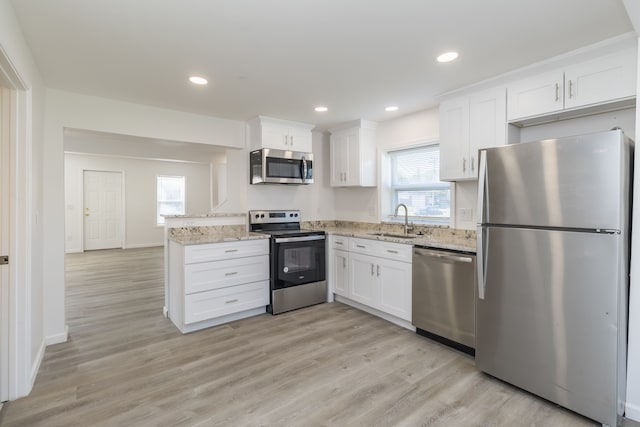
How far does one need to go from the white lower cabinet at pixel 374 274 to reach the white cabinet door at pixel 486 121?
3.51 ft

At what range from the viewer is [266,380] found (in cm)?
229

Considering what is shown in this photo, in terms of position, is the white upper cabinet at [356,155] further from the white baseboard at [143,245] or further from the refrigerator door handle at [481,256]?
the white baseboard at [143,245]

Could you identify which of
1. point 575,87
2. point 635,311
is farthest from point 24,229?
point 575,87

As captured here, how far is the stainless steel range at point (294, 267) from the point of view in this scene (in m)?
3.60

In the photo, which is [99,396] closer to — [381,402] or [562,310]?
[381,402]

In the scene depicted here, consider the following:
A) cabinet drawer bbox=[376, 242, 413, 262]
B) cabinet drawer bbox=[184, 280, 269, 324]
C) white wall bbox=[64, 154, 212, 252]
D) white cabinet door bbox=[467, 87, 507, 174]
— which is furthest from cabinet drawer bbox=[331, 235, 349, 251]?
white wall bbox=[64, 154, 212, 252]

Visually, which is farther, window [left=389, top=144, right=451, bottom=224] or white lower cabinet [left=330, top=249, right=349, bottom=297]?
white lower cabinet [left=330, top=249, right=349, bottom=297]

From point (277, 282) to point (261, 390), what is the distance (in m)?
1.49

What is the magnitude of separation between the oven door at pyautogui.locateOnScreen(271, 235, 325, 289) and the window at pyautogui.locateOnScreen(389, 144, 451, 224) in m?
1.19

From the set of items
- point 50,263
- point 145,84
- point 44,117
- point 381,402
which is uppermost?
point 145,84

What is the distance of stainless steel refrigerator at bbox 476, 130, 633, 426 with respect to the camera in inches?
69.9

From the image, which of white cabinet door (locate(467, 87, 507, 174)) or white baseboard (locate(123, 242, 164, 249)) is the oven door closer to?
white cabinet door (locate(467, 87, 507, 174))

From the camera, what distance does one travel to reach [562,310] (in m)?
1.93

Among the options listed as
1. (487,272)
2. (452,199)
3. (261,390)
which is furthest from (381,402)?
(452,199)
